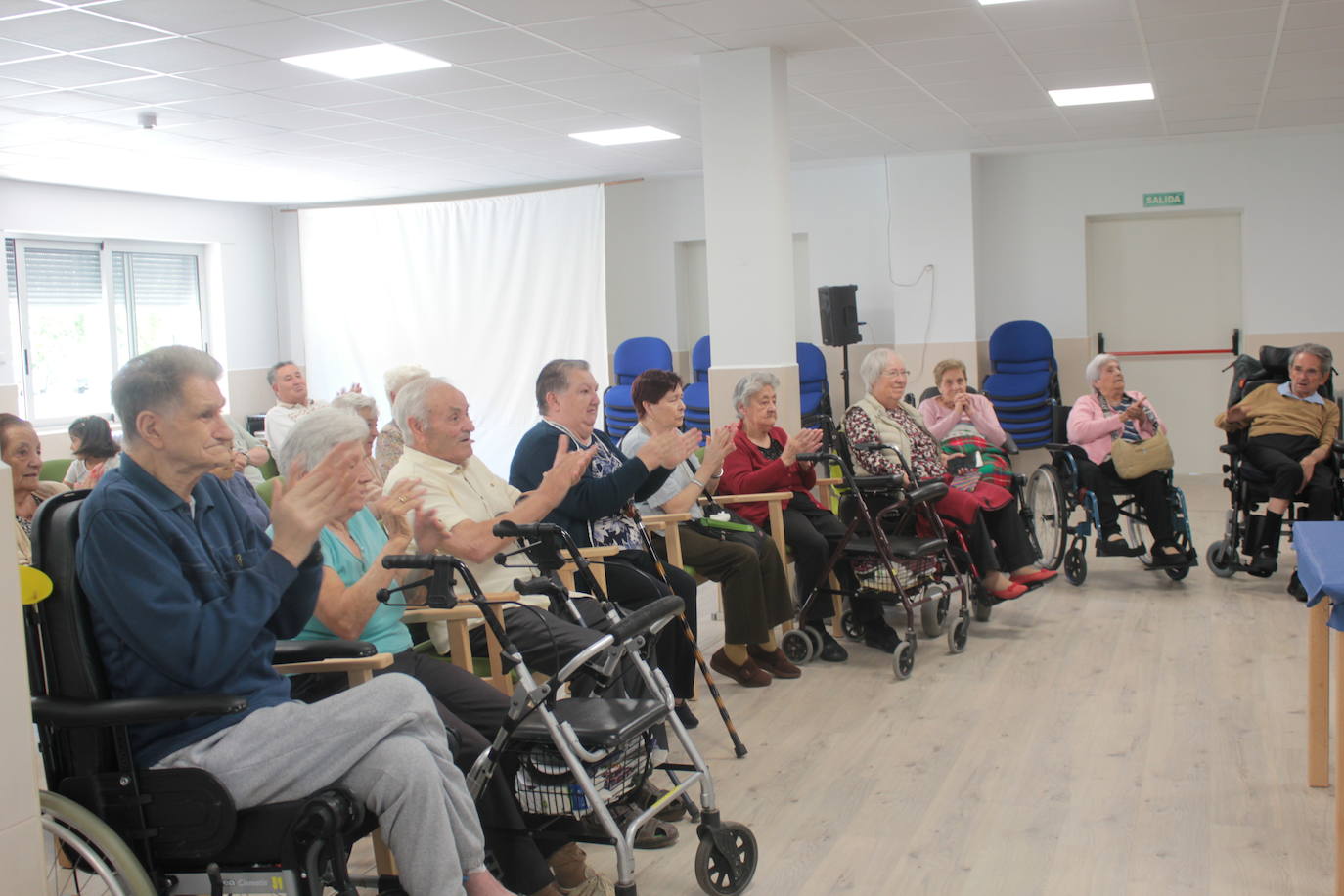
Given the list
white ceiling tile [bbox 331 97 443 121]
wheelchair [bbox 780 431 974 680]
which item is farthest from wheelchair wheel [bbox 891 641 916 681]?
white ceiling tile [bbox 331 97 443 121]

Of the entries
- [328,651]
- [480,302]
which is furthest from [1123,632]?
[480,302]

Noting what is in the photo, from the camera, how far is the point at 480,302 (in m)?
10.2

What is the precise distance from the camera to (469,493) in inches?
126

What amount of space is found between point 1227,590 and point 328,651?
4.56 m

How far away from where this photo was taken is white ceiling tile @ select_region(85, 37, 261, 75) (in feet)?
16.9

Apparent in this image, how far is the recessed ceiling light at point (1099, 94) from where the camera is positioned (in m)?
7.01

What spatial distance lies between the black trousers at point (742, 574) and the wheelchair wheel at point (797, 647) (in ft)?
0.81

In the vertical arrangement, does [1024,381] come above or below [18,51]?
below

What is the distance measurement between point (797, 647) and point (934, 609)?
2.28ft

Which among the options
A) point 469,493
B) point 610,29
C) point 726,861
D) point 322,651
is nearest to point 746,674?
point 469,493

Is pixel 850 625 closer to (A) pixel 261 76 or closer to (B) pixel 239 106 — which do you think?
(A) pixel 261 76

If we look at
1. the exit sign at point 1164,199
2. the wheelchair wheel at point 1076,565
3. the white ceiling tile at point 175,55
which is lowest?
the wheelchair wheel at point 1076,565

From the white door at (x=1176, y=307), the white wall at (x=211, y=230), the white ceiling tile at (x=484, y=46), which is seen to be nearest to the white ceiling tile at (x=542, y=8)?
the white ceiling tile at (x=484, y=46)

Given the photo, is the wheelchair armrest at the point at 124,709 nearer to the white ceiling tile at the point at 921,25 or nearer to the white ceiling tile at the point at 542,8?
the white ceiling tile at the point at 542,8
